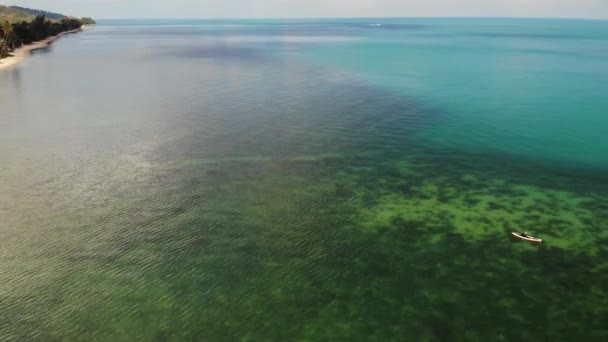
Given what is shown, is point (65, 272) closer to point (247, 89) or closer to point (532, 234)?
point (532, 234)

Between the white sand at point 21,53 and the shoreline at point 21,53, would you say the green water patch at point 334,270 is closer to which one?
the shoreline at point 21,53

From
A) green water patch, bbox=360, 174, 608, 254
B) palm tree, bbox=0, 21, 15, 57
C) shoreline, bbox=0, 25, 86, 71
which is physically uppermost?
palm tree, bbox=0, 21, 15, 57

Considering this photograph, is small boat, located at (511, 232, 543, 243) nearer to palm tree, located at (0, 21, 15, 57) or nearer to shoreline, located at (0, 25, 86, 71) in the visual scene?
shoreline, located at (0, 25, 86, 71)

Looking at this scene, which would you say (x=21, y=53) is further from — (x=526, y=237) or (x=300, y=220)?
(x=526, y=237)

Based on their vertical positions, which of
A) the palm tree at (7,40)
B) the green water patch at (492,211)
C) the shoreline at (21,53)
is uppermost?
the palm tree at (7,40)

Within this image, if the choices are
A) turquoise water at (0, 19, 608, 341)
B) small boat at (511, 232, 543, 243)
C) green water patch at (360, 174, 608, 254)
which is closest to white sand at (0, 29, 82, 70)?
turquoise water at (0, 19, 608, 341)

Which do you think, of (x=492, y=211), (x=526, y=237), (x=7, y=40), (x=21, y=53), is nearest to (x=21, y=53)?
(x=21, y=53)

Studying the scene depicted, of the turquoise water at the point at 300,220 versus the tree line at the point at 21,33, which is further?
the tree line at the point at 21,33

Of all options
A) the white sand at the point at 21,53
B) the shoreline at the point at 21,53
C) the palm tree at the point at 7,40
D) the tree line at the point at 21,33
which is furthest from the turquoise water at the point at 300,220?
the tree line at the point at 21,33
